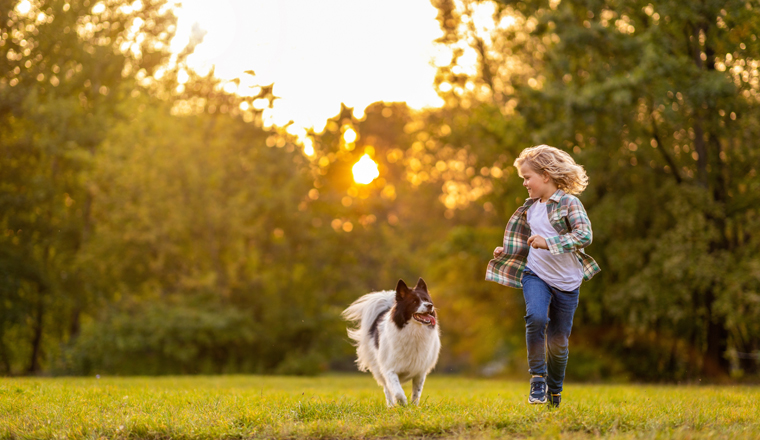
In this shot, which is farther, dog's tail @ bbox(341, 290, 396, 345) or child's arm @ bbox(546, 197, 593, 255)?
dog's tail @ bbox(341, 290, 396, 345)

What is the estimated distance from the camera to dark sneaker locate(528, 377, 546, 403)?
5602 mm

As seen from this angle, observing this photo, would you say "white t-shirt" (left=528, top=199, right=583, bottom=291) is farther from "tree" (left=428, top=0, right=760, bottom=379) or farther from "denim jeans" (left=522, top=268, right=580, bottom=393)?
"tree" (left=428, top=0, right=760, bottom=379)

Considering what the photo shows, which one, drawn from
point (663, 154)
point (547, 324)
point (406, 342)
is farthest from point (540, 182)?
point (663, 154)

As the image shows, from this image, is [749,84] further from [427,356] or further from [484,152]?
[427,356]

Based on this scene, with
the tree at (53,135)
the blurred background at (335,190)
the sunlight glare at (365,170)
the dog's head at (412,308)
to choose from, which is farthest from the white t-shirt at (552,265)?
the sunlight glare at (365,170)

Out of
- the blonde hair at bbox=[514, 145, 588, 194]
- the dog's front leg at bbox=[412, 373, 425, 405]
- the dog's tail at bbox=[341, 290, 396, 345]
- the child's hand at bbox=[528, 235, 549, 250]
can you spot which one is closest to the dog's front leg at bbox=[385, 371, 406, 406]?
the dog's front leg at bbox=[412, 373, 425, 405]

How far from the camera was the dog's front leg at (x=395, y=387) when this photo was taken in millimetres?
6590

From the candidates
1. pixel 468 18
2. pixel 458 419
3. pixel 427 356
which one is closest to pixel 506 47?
pixel 468 18

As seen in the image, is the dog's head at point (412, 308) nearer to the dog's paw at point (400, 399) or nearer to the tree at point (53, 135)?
the dog's paw at point (400, 399)

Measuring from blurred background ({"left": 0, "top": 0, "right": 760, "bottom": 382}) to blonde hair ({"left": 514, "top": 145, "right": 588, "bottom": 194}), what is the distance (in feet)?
30.8

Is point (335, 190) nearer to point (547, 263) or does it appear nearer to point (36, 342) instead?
point (36, 342)

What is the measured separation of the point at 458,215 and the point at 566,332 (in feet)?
78.1

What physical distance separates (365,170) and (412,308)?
21.7 m

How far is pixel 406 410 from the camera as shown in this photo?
5855mm
